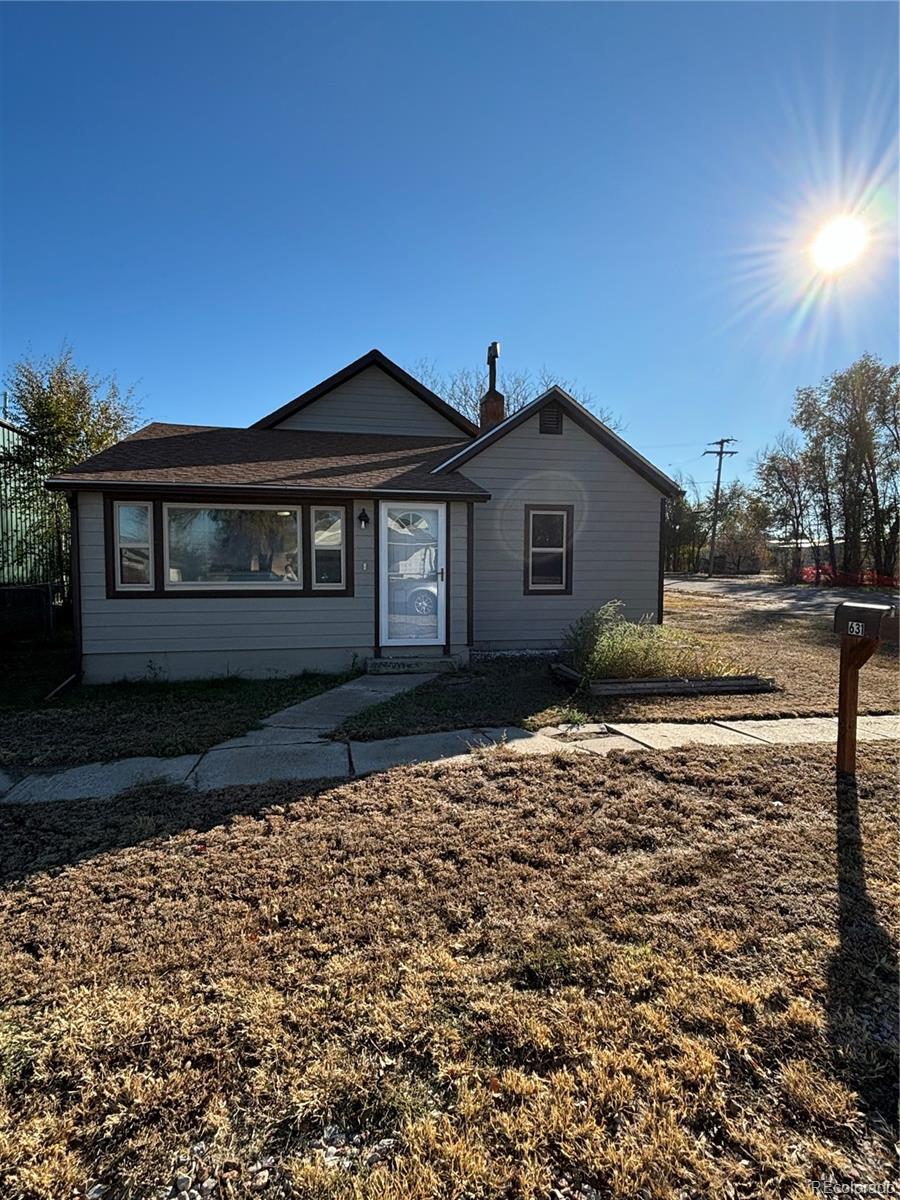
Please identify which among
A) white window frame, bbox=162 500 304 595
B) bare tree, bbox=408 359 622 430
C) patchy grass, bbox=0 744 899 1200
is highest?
bare tree, bbox=408 359 622 430

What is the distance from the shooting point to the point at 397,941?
2.56m

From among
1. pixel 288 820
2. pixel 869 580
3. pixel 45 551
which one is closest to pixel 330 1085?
pixel 288 820

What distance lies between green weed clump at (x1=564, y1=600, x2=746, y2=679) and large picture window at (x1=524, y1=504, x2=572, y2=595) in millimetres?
2161

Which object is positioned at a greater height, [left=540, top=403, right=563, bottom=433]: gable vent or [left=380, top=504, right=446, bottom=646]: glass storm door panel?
[left=540, top=403, right=563, bottom=433]: gable vent

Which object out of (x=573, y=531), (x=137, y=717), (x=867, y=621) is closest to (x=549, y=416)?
(x=573, y=531)

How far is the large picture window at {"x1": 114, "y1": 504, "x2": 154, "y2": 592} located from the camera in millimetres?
7984

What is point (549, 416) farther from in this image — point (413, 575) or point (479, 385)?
point (479, 385)

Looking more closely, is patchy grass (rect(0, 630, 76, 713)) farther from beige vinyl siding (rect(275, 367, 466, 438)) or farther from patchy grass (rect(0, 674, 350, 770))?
beige vinyl siding (rect(275, 367, 466, 438))

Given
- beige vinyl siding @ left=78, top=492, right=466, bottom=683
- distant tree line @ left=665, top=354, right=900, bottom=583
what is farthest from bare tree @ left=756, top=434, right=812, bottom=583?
beige vinyl siding @ left=78, top=492, right=466, bottom=683

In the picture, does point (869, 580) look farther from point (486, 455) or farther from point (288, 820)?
point (288, 820)

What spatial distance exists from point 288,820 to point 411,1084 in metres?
2.15

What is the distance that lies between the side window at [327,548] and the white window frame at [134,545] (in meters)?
2.13

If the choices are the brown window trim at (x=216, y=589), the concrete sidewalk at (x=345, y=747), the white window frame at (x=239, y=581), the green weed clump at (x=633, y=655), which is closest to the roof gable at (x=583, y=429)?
the brown window trim at (x=216, y=589)

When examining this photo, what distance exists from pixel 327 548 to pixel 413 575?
1342 millimetres
